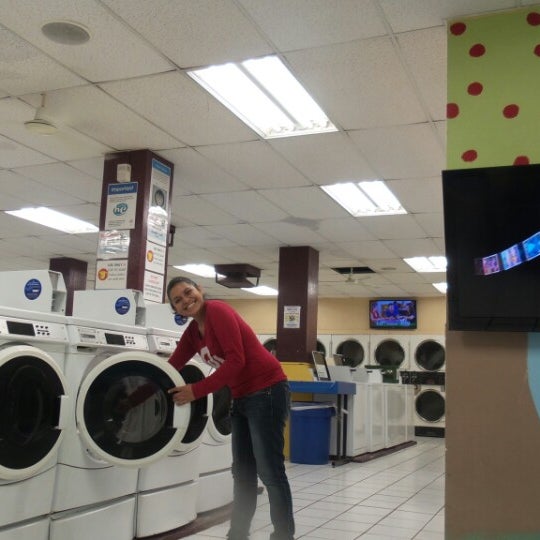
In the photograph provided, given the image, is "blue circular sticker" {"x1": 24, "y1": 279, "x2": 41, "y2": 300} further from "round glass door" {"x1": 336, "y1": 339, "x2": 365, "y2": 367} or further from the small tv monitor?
"round glass door" {"x1": 336, "y1": 339, "x2": 365, "y2": 367}

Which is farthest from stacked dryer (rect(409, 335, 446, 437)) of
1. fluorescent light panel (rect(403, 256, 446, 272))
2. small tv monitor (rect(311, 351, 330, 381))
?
small tv monitor (rect(311, 351, 330, 381))

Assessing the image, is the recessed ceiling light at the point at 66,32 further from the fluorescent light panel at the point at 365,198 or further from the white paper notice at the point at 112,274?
the fluorescent light panel at the point at 365,198

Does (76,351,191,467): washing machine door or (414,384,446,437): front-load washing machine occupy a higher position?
(76,351,191,467): washing machine door

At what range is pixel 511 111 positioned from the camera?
2.88 metres

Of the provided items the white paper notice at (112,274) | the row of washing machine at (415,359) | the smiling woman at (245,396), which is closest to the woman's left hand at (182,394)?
the smiling woman at (245,396)

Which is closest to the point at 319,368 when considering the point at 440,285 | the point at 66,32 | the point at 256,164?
the point at 256,164

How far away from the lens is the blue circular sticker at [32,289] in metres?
3.27

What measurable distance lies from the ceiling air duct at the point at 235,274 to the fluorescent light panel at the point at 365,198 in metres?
3.58

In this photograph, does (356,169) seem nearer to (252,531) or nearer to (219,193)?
(219,193)

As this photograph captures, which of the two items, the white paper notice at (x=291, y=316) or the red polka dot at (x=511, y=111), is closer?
the red polka dot at (x=511, y=111)

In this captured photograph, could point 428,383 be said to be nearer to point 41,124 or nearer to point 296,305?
point 296,305

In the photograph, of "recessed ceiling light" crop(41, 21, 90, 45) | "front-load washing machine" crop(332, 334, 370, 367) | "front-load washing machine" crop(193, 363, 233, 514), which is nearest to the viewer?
"recessed ceiling light" crop(41, 21, 90, 45)

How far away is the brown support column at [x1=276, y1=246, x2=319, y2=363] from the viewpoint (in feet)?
29.5

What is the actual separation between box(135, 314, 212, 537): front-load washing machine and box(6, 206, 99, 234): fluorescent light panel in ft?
14.3
